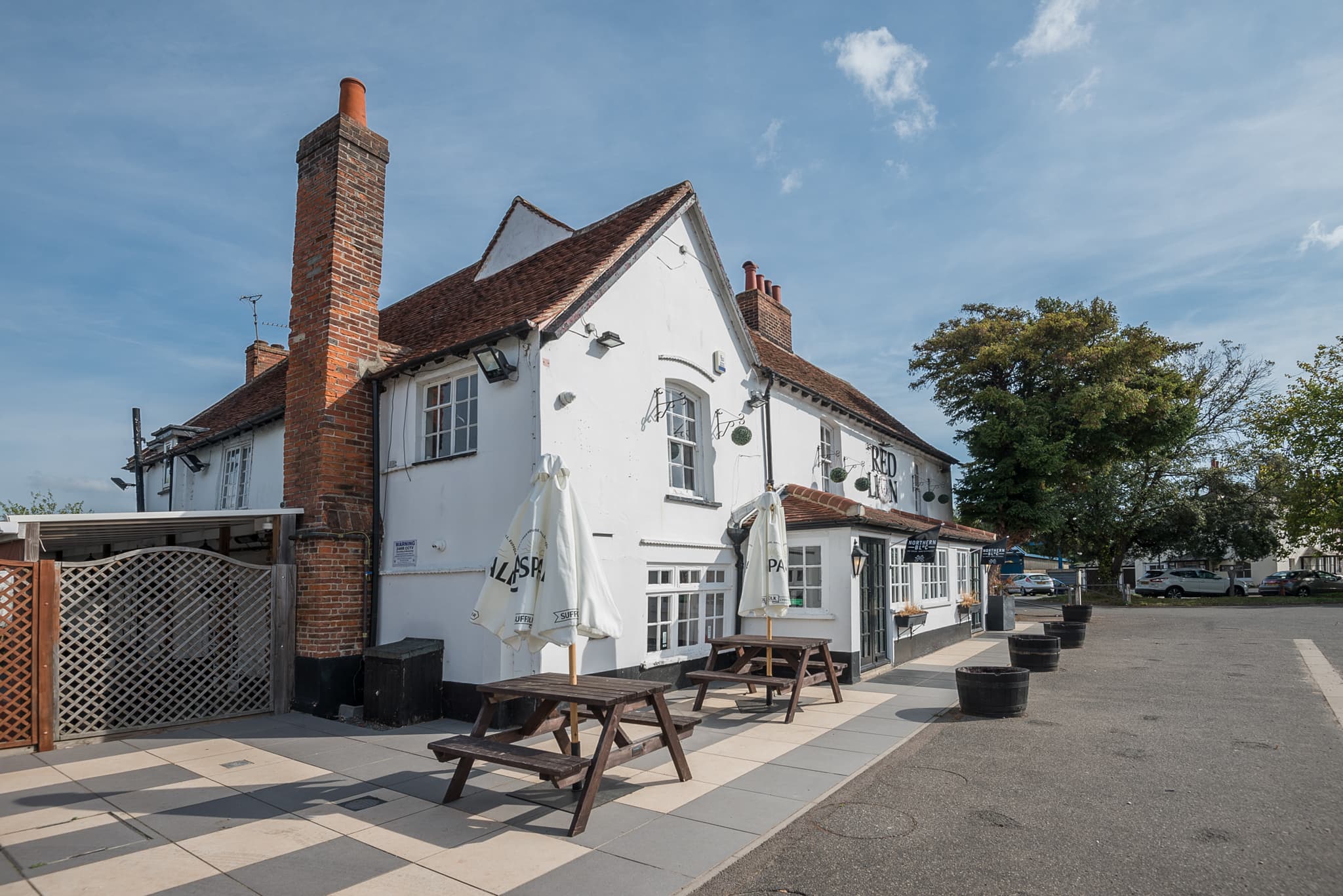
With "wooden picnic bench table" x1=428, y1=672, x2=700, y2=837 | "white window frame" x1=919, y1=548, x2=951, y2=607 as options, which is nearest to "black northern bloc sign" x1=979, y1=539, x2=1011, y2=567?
"white window frame" x1=919, y1=548, x2=951, y2=607

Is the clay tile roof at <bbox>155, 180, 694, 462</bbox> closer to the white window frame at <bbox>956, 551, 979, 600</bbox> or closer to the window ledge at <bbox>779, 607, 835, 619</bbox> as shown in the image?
the window ledge at <bbox>779, 607, 835, 619</bbox>

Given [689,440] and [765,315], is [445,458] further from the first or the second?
[765,315]

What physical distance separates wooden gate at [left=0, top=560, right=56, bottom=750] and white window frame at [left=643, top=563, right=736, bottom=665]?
6.72 m

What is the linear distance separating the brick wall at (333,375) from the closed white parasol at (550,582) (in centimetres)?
428

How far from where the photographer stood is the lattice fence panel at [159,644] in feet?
27.3

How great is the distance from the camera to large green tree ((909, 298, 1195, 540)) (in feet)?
79.4

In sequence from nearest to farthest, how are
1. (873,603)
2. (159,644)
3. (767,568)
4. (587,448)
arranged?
(159,644)
(587,448)
(767,568)
(873,603)

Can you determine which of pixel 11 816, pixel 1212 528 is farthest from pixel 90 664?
pixel 1212 528

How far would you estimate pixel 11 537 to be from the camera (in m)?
8.21

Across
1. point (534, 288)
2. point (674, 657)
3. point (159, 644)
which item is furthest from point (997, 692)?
point (159, 644)

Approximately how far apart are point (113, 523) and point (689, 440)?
768 cm

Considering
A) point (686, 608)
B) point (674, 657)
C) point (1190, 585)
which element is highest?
point (686, 608)

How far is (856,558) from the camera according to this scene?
12164 mm

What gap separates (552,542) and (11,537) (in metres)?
6.57
